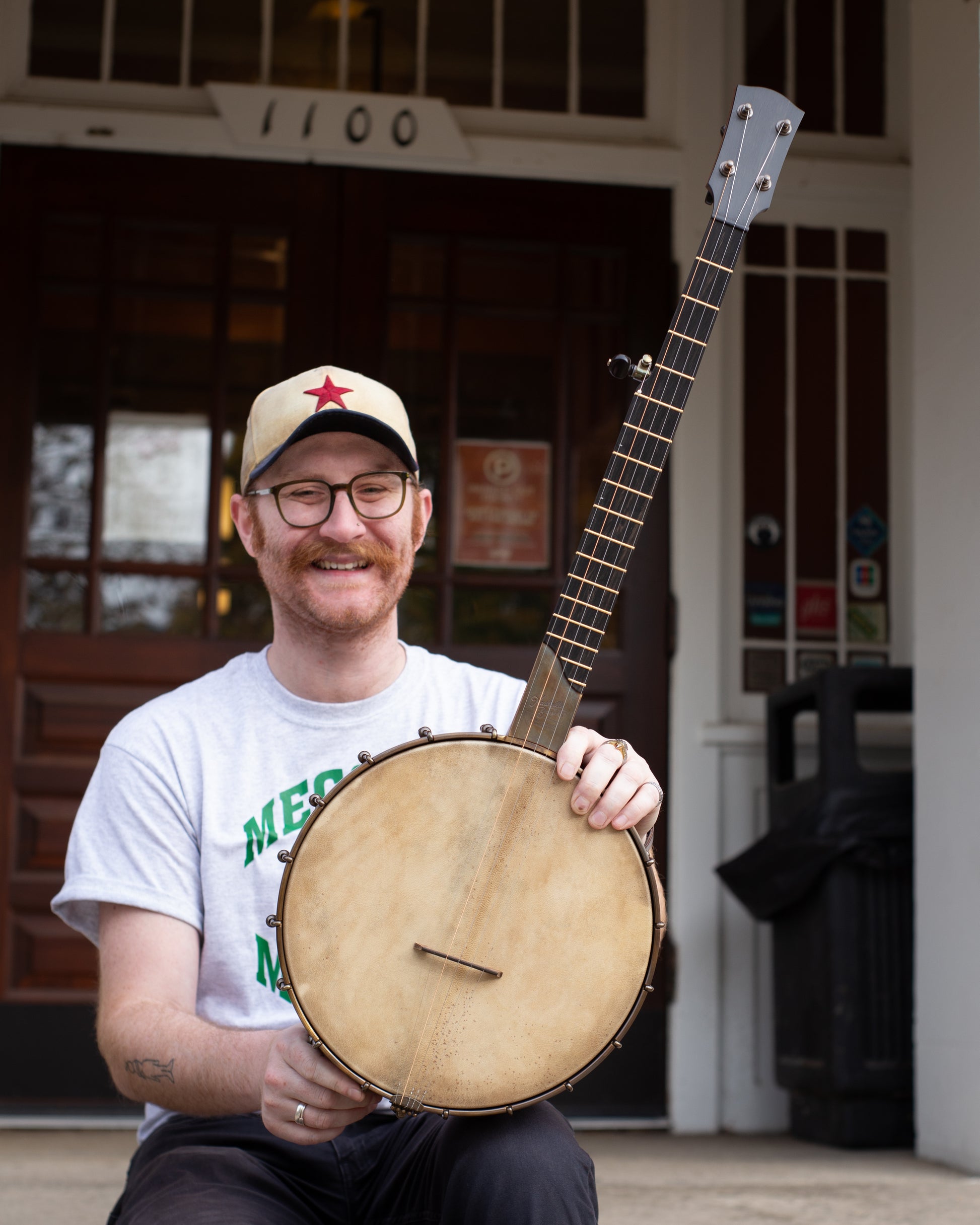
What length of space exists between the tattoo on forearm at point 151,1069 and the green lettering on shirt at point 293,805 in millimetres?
297

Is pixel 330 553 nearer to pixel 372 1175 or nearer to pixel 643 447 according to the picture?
pixel 643 447

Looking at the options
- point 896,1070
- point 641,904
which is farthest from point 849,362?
point 641,904

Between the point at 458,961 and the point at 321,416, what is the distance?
0.68 m

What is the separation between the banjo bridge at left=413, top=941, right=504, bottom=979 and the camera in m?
1.32

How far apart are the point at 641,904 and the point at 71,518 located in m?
2.73

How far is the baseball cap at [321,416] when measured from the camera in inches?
64.7

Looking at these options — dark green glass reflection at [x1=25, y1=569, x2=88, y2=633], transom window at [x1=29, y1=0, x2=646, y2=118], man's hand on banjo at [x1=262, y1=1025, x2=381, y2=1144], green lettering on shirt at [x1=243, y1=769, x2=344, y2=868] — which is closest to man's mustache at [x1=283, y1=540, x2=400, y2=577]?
green lettering on shirt at [x1=243, y1=769, x2=344, y2=868]

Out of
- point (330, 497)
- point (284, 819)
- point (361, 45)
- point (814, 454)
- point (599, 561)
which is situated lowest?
point (284, 819)

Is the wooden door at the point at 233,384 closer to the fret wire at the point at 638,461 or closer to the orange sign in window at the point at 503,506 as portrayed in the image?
the orange sign in window at the point at 503,506

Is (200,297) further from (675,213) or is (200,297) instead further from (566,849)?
(566,849)

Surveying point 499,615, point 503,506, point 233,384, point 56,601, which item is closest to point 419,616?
point 499,615

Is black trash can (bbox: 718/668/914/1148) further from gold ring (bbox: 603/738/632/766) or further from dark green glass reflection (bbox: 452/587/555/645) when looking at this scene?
gold ring (bbox: 603/738/632/766)

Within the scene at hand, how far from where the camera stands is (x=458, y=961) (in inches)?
51.9

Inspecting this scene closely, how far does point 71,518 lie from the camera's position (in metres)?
3.68
